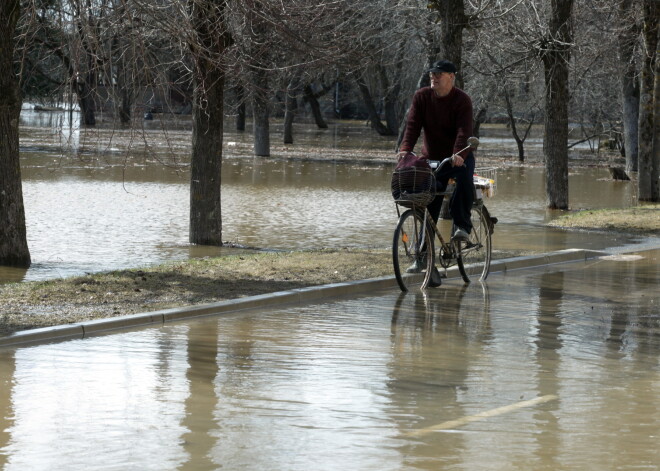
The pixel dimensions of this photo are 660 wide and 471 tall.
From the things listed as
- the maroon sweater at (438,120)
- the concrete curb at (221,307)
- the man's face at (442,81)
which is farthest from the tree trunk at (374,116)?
the man's face at (442,81)

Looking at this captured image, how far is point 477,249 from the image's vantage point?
430 inches

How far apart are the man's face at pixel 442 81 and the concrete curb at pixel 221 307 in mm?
1860

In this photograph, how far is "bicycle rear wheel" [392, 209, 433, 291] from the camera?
9.96 metres

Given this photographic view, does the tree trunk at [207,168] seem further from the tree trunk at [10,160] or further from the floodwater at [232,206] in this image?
the tree trunk at [10,160]

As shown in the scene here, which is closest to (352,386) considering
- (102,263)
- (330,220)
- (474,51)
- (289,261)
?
(289,261)

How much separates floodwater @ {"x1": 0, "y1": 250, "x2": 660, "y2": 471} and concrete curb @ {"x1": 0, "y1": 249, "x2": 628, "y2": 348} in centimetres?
16

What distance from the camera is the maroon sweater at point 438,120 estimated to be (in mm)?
10180

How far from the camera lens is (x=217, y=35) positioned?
521 inches

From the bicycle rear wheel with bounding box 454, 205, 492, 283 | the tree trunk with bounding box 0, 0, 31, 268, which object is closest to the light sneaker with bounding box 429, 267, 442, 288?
the bicycle rear wheel with bounding box 454, 205, 492, 283

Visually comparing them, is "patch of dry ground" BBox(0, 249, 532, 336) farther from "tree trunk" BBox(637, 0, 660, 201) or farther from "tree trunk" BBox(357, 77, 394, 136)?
"tree trunk" BBox(357, 77, 394, 136)

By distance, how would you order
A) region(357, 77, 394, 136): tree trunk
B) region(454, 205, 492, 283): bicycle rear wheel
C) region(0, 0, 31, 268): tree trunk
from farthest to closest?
region(357, 77, 394, 136): tree trunk → region(0, 0, 31, 268): tree trunk → region(454, 205, 492, 283): bicycle rear wheel

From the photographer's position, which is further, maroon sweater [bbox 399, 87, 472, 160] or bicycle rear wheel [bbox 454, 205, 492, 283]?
bicycle rear wheel [bbox 454, 205, 492, 283]

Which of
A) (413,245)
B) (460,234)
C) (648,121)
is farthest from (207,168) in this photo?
(648,121)

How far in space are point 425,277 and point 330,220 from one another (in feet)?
26.5
